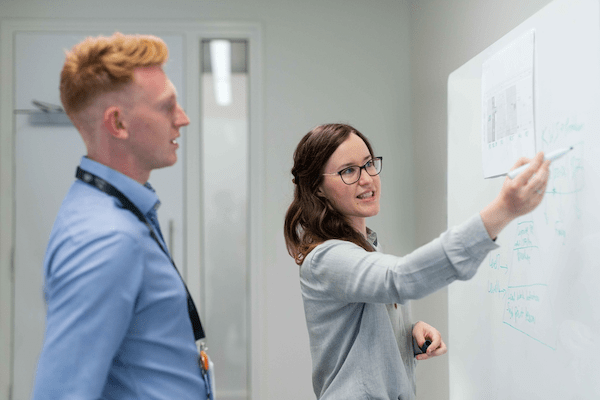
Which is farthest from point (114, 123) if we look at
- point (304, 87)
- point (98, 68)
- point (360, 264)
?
point (304, 87)

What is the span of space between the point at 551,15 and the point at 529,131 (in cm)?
24

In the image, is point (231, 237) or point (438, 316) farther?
point (231, 237)

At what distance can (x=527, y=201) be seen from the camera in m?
0.77

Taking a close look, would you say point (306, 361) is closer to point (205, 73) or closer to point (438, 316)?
point (438, 316)

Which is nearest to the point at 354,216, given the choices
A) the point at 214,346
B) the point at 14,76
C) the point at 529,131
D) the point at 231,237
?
the point at 529,131

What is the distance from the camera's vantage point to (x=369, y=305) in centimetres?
105

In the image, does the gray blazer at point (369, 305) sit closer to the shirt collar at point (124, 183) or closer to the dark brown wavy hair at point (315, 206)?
the dark brown wavy hair at point (315, 206)

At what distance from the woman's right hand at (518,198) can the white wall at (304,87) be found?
1884mm

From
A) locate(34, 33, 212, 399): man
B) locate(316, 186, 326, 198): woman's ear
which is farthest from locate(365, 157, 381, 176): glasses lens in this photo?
locate(34, 33, 212, 399): man

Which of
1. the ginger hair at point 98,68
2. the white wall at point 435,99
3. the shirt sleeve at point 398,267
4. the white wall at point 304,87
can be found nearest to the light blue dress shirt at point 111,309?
the ginger hair at point 98,68

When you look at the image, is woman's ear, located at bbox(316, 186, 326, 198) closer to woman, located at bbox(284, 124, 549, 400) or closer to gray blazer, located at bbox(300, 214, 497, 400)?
woman, located at bbox(284, 124, 549, 400)

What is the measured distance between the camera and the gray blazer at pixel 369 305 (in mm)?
802

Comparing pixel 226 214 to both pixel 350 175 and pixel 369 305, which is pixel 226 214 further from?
pixel 369 305

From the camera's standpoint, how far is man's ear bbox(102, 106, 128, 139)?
707 millimetres
